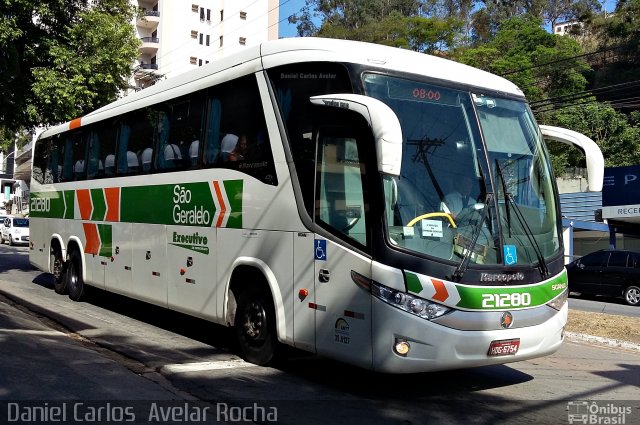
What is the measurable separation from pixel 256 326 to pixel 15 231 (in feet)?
101

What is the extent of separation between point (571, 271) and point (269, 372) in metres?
14.9

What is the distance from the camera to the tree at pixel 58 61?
13.5 metres

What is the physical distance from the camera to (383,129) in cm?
521

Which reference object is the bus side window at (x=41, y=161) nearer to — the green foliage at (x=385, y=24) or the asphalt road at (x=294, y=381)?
the asphalt road at (x=294, y=381)

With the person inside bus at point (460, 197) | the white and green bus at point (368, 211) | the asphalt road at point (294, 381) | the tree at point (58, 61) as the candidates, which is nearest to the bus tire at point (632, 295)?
the asphalt road at point (294, 381)

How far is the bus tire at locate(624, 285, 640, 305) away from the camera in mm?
17750

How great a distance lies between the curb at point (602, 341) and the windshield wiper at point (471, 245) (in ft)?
17.2

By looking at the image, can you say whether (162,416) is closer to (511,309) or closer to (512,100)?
(511,309)

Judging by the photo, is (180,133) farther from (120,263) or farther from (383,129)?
(383,129)

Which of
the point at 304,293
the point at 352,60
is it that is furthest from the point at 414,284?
the point at 352,60

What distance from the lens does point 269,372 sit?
7051 millimetres

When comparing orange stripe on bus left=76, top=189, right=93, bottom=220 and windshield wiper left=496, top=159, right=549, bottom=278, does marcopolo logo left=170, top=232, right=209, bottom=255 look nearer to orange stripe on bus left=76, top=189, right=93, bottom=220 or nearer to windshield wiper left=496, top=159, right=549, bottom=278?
orange stripe on bus left=76, top=189, right=93, bottom=220

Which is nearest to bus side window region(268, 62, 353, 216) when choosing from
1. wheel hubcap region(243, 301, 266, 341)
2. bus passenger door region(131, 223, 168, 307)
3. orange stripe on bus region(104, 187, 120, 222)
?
wheel hubcap region(243, 301, 266, 341)

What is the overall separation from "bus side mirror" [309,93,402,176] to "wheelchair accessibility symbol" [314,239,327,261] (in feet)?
4.38
